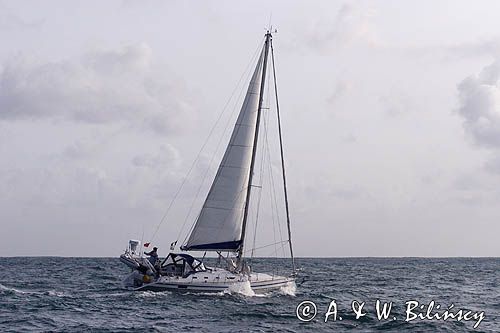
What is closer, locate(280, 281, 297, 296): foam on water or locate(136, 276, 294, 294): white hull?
locate(136, 276, 294, 294): white hull

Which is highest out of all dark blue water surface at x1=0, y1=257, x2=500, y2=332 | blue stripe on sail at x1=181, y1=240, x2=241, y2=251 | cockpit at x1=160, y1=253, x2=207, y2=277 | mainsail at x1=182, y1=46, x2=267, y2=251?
mainsail at x1=182, y1=46, x2=267, y2=251

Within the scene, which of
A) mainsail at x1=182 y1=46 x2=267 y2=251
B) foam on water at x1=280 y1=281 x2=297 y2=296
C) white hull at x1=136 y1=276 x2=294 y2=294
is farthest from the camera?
foam on water at x1=280 y1=281 x2=297 y2=296

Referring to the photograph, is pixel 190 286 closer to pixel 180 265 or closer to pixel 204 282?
pixel 204 282

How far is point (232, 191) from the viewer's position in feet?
147

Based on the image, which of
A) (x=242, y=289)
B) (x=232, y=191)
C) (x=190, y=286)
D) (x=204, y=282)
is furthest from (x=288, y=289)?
(x=190, y=286)

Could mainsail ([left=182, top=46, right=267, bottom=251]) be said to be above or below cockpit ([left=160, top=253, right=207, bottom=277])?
above

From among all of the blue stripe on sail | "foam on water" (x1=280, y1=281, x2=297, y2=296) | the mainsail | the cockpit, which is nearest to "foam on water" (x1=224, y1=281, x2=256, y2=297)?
the cockpit

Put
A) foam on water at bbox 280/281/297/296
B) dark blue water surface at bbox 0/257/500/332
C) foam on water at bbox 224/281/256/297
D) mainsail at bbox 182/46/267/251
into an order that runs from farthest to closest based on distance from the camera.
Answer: foam on water at bbox 280/281/297/296
mainsail at bbox 182/46/267/251
foam on water at bbox 224/281/256/297
dark blue water surface at bbox 0/257/500/332

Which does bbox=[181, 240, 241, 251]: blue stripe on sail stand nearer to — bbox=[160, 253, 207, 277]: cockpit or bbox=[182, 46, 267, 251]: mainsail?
bbox=[182, 46, 267, 251]: mainsail

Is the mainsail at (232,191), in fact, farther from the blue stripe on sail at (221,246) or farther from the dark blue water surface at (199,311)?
the dark blue water surface at (199,311)

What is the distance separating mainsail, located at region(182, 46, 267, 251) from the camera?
4453 centimetres

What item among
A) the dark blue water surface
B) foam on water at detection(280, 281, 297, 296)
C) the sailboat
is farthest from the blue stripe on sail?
foam on water at detection(280, 281, 297, 296)

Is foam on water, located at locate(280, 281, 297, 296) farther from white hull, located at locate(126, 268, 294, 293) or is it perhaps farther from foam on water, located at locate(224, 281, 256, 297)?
foam on water, located at locate(224, 281, 256, 297)

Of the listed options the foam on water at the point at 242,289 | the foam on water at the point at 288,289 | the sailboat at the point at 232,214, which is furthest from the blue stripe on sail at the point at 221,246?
the foam on water at the point at 288,289
